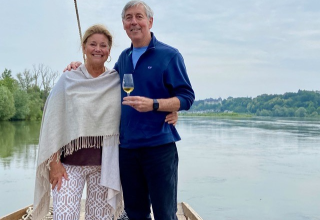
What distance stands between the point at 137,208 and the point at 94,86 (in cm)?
89

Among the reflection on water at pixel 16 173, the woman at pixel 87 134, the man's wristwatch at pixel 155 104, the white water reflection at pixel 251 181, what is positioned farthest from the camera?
the white water reflection at pixel 251 181

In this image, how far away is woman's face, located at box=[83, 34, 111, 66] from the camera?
2.59 m

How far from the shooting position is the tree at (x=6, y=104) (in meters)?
34.2

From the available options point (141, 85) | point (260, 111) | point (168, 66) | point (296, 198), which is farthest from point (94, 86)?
point (260, 111)

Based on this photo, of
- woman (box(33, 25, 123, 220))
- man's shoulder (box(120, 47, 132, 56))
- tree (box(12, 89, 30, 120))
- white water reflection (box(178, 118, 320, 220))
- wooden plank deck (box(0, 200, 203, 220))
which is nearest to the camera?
woman (box(33, 25, 123, 220))

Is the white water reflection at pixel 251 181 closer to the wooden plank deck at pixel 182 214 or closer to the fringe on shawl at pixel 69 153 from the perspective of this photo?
the wooden plank deck at pixel 182 214

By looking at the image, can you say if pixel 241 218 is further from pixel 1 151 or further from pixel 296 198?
pixel 1 151

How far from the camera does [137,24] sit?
8.18 ft

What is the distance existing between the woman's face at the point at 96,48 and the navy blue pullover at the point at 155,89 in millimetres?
250

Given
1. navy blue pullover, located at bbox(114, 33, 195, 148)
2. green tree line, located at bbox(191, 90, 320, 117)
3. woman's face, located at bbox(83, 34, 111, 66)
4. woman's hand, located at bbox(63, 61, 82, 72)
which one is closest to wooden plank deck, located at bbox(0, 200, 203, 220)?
navy blue pullover, located at bbox(114, 33, 195, 148)

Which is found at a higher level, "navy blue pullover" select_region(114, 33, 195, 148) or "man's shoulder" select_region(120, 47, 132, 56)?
"man's shoulder" select_region(120, 47, 132, 56)

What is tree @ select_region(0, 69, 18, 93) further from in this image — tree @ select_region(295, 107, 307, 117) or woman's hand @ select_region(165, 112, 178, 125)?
tree @ select_region(295, 107, 307, 117)

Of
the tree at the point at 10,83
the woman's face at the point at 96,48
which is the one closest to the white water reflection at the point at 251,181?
the woman's face at the point at 96,48

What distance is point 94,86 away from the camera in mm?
2676
